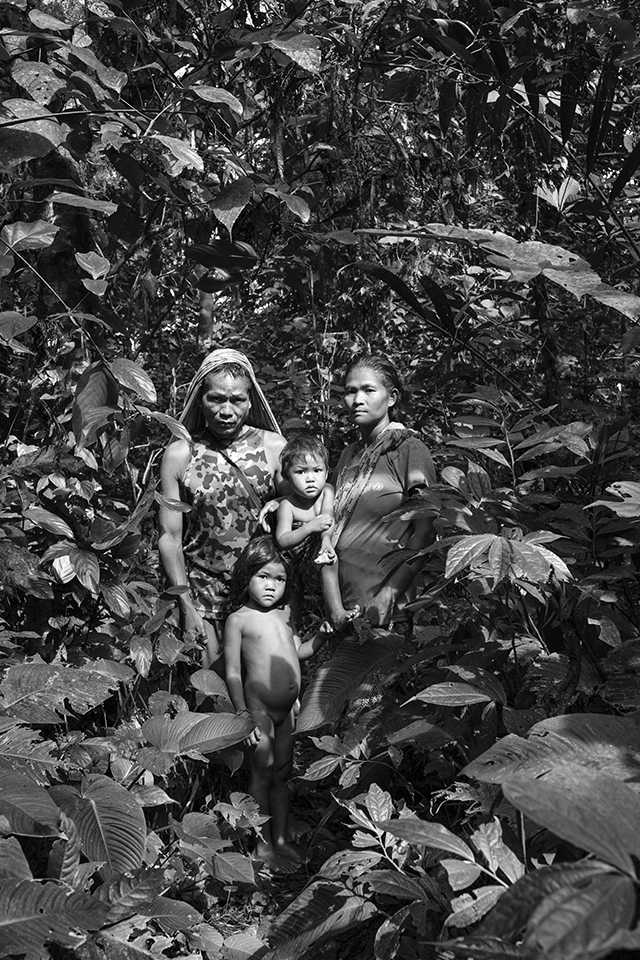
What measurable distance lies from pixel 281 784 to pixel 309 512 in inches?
43.4

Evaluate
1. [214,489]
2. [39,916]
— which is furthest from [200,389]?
[39,916]

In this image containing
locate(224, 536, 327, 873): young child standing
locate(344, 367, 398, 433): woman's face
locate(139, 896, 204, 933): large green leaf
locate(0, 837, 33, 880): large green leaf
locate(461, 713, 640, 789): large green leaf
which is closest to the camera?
locate(461, 713, 640, 789): large green leaf

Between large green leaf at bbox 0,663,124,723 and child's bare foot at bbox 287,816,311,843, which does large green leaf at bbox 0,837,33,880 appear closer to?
large green leaf at bbox 0,663,124,723

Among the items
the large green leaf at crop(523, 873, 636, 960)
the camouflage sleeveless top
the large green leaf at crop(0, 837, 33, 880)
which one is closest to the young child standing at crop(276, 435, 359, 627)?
the camouflage sleeveless top

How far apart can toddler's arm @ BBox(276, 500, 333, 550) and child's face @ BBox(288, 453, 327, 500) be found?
102mm

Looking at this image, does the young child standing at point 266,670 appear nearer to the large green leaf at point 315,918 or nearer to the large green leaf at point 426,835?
the large green leaf at point 315,918

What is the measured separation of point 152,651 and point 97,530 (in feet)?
1.68

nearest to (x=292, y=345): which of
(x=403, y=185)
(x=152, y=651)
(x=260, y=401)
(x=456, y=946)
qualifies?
(x=403, y=185)

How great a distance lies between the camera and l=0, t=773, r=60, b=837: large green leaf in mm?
1985

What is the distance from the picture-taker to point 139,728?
2957 mm

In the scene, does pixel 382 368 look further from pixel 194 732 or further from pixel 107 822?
pixel 107 822

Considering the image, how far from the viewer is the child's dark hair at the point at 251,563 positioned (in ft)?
12.0

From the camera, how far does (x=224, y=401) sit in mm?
3756

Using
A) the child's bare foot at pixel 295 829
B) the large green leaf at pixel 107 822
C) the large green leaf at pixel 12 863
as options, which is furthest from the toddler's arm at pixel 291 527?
the large green leaf at pixel 12 863
